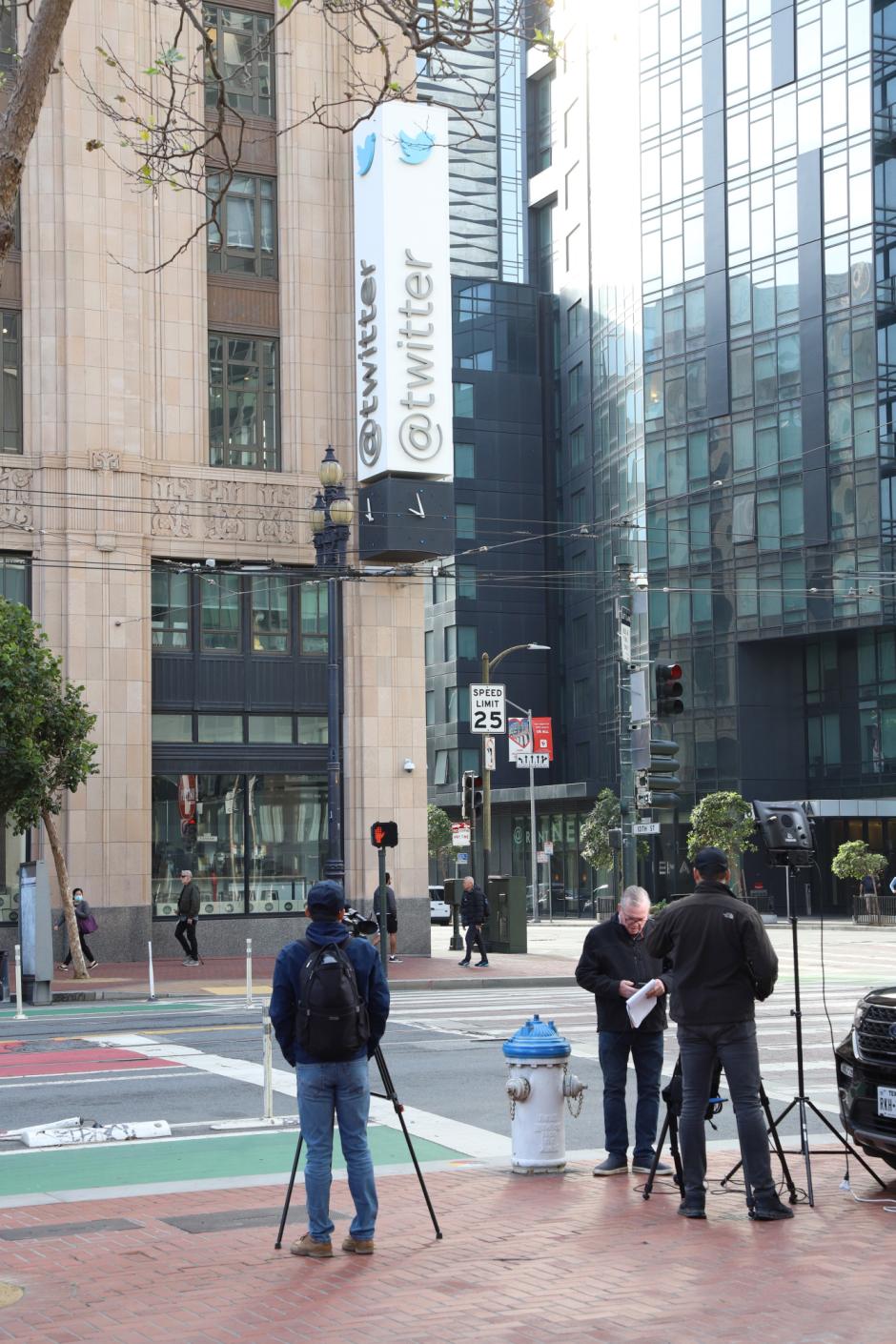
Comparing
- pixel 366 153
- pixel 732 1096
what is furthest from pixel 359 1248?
pixel 366 153

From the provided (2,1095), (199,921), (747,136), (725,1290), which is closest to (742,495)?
(747,136)

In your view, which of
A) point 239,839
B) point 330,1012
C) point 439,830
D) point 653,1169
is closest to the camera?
point 330,1012

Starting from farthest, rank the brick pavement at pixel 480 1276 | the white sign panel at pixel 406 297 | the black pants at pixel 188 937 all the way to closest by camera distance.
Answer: the white sign panel at pixel 406 297 < the black pants at pixel 188 937 < the brick pavement at pixel 480 1276

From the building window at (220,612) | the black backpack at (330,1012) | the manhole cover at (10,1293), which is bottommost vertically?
the manhole cover at (10,1293)

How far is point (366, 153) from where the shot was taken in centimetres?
3416

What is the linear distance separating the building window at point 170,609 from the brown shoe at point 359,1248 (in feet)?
86.7

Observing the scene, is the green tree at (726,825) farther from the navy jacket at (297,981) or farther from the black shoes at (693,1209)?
the navy jacket at (297,981)

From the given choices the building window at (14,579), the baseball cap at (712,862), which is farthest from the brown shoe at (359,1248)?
the building window at (14,579)

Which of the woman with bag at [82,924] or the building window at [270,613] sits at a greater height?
the building window at [270,613]

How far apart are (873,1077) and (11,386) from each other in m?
27.3

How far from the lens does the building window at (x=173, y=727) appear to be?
111 ft

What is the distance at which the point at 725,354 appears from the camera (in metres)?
63.7

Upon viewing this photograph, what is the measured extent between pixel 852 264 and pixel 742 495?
944cm

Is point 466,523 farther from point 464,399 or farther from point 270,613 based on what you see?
point 270,613
